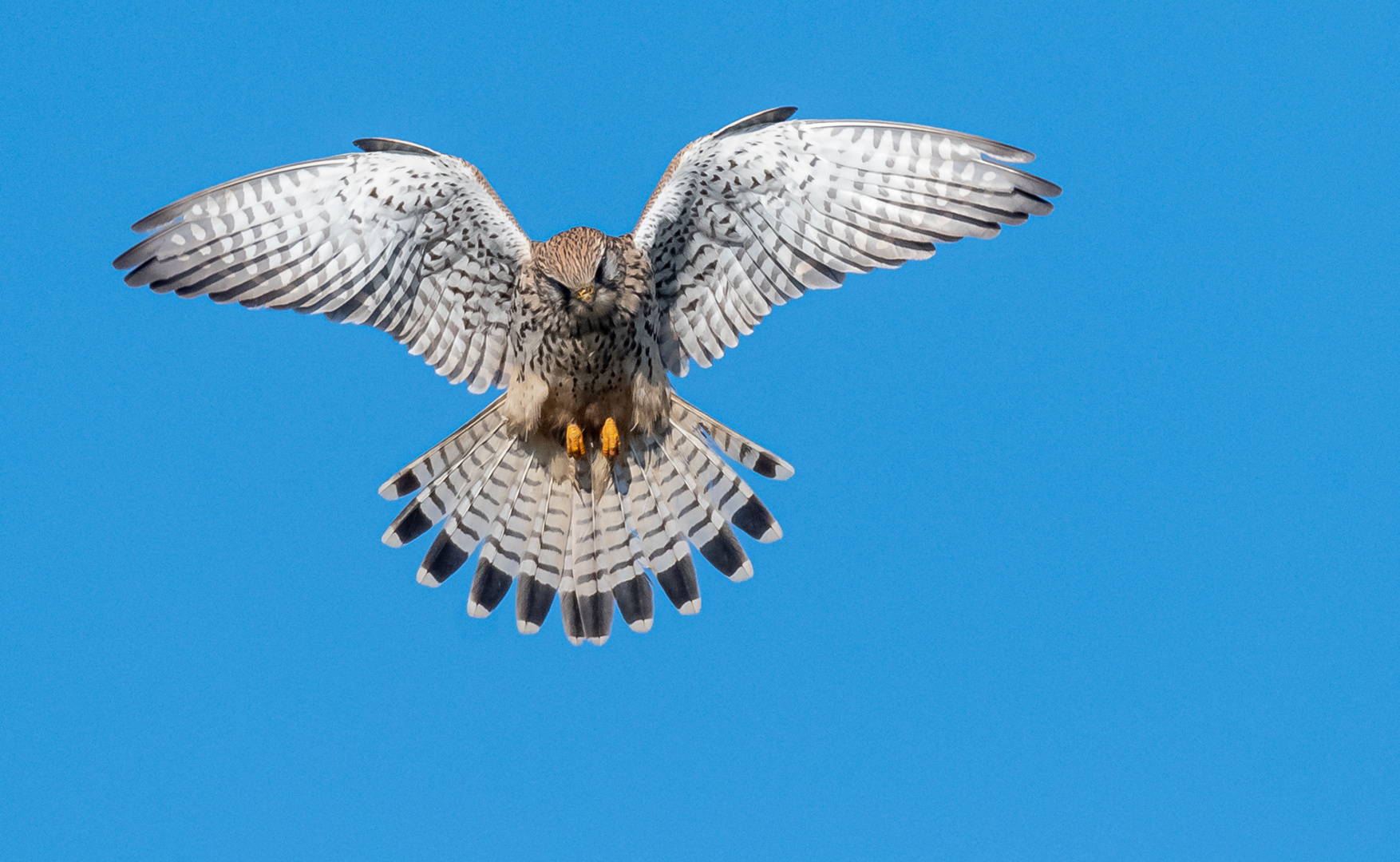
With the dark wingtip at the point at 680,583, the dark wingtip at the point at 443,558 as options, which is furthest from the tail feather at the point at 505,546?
the dark wingtip at the point at 680,583

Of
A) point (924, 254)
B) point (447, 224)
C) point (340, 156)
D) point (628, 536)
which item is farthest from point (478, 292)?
point (924, 254)

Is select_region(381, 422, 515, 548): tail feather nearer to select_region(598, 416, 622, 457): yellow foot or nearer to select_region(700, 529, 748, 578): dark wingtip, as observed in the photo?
select_region(598, 416, 622, 457): yellow foot

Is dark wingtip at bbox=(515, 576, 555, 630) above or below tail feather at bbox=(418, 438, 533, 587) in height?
below

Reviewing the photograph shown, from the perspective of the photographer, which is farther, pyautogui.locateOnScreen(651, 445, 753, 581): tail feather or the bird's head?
pyautogui.locateOnScreen(651, 445, 753, 581): tail feather

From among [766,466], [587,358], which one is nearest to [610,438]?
[587,358]

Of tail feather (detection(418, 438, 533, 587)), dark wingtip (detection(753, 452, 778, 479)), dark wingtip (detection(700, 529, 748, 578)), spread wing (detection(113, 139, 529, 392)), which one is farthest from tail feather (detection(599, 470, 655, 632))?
spread wing (detection(113, 139, 529, 392))

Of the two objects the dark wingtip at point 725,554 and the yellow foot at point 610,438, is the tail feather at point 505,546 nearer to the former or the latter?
the yellow foot at point 610,438
